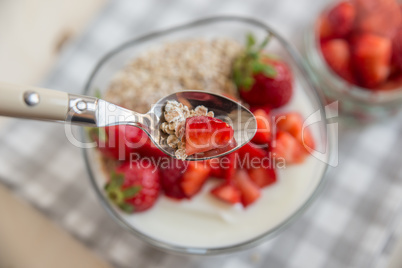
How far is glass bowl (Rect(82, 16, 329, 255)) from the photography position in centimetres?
90

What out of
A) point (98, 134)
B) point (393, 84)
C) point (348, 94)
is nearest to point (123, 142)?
point (98, 134)

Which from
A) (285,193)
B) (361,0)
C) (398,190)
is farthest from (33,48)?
(398,190)

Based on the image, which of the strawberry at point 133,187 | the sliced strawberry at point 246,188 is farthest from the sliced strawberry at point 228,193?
the strawberry at point 133,187

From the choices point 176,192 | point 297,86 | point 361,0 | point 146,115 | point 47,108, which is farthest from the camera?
point 361,0

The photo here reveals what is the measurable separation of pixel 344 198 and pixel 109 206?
0.55m

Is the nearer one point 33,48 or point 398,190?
point 398,190

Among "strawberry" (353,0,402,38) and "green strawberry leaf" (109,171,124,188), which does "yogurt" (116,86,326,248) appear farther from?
"strawberry" (353,0,402,38)

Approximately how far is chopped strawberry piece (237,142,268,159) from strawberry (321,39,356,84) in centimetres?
34

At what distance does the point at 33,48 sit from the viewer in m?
1.18

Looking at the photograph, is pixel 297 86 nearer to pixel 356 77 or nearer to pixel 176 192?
pixel 356 77

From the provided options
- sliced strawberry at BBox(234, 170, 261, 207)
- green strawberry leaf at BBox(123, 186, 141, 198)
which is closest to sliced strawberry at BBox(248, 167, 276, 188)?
sliced strawberry at BBox(234, 170, 261, 207)

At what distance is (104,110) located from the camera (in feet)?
2.08

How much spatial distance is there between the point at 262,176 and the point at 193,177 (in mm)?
143

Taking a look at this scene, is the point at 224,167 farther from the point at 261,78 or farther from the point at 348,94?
the point at 348,94
